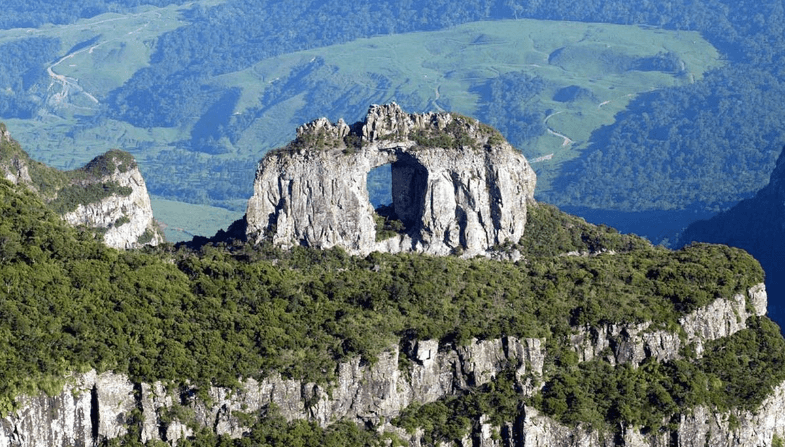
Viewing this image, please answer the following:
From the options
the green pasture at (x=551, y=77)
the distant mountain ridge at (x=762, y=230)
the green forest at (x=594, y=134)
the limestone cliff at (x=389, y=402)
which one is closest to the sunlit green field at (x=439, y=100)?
the green pasture at (x=551, y=77)

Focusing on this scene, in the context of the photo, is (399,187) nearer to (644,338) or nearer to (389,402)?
(644,338)

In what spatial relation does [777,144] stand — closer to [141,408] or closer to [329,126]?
[329,126]

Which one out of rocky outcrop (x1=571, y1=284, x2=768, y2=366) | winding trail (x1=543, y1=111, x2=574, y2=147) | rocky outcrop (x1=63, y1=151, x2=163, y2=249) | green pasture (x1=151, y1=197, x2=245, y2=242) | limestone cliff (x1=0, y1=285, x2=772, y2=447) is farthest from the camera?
winding trail (x1=543, y1=111, x2=574, y2=147)

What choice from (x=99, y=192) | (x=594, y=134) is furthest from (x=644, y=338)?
(x=594, y=134)

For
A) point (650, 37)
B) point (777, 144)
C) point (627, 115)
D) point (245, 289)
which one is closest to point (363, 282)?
point (245, 289)

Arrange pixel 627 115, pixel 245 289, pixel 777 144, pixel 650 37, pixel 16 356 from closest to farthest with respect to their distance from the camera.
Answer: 1. pixel 16 356
2. pixel 245 289
3. pixel 777 144
4. pixel 627 115
5. pixel 650 37

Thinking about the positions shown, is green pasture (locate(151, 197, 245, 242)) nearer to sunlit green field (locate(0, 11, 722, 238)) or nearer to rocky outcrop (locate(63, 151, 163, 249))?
sunlit green field (locate(0, 11, 722, 238))

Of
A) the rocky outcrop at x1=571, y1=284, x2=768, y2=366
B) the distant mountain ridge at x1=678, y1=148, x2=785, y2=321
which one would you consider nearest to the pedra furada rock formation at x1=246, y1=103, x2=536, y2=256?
the rocky outcrop at x1=571, y1=284, x2=768, y2=366

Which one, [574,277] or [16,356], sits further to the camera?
[574,277]
